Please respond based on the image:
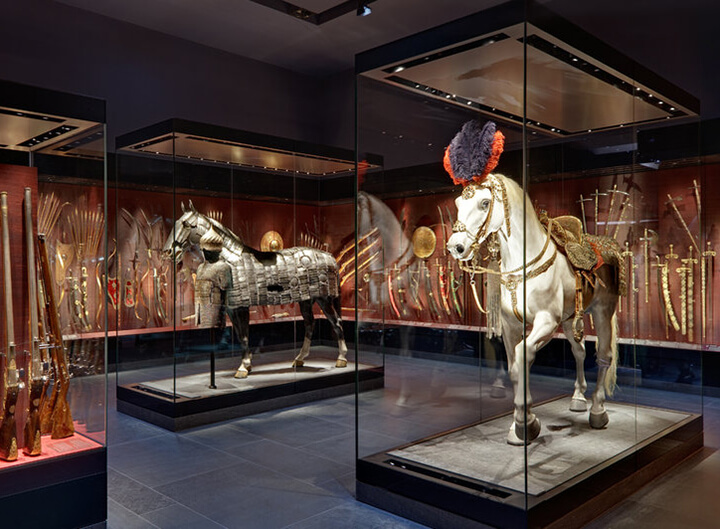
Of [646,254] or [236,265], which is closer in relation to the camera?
[646,254]

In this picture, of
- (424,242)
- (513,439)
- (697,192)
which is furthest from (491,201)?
(697,192)

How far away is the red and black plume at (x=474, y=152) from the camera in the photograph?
10.2 ft

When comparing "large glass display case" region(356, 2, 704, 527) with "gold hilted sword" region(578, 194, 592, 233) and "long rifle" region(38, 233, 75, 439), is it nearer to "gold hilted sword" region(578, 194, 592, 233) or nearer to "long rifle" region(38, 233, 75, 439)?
"gold hilted sword" region(578, 194, 592, 233)

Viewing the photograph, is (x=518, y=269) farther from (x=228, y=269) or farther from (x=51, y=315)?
(x=228, y=269)

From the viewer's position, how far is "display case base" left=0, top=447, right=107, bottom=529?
9.68 feet

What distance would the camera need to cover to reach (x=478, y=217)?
10.7 ft

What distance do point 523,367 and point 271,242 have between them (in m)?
3.54

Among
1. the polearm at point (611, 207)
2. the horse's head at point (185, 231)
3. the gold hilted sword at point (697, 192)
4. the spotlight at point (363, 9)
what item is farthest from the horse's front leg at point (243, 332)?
the gold hilted sword at point (697, 192)

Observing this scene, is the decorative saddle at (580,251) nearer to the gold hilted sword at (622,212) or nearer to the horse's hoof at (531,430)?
the gold hilted sword at (622,212)

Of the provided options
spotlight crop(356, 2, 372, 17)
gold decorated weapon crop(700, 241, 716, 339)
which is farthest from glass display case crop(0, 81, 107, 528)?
gold decorated weapon crop(700, 241, 716, 339)

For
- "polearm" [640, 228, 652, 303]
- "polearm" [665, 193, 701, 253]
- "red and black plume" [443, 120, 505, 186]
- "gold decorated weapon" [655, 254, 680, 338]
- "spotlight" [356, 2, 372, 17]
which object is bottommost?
"gold decorated weapon" [655, 254, 680, 338]

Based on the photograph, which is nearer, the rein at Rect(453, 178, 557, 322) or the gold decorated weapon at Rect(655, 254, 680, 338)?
the rein at Rect(453, 178, 557, 322)

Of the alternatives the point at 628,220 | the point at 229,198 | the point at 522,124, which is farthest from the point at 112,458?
the point at 628,220

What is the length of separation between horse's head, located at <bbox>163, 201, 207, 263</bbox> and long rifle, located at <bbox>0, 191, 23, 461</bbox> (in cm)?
254
